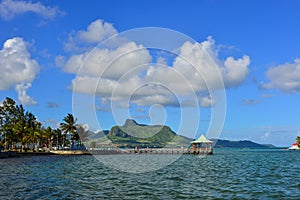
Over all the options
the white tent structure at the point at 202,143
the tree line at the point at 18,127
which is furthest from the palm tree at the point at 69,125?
the white tent structure at the point at 202,143

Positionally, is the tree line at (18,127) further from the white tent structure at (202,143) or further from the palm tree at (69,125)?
the white tent structure at (202,143)

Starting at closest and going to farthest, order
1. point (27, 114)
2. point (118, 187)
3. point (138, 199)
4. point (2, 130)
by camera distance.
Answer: point (138, 199)
point (118, 187)
point (2, 130)
point (27, 114)

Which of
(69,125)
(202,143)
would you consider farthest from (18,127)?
(202,143)

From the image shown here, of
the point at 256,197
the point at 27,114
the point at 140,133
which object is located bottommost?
the point at 256,197

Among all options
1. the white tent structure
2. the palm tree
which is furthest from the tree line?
the white tent structure

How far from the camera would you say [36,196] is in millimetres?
26156

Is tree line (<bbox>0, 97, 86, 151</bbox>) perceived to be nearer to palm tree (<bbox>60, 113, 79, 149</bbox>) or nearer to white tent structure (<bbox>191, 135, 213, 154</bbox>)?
palm tree (<bbox>60, 113, 79, 149</bbox>)

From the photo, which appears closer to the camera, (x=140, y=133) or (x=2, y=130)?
(x=140, y=133)

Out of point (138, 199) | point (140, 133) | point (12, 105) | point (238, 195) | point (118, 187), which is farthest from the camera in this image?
point (12, 105)

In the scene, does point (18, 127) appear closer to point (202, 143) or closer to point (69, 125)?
point (69, 125)

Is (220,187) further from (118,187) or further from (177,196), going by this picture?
(118,187)

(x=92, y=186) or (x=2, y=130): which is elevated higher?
(x=2, y=130)

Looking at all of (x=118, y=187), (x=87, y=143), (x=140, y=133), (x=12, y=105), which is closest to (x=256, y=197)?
(x=118, y=187)

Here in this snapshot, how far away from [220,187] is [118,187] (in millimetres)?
8996
